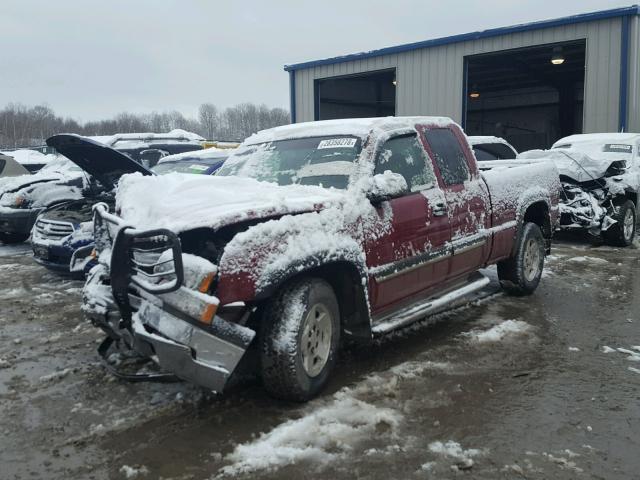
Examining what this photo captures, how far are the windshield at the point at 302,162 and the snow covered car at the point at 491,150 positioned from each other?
6.20 metres

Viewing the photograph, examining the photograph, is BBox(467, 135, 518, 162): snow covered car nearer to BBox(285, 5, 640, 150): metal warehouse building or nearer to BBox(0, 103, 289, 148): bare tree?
BBox(285, 5, 640, 150): metal warehouse building

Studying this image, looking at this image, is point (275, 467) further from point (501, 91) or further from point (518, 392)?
point (501, 91)

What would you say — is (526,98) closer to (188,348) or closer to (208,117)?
(188,348)

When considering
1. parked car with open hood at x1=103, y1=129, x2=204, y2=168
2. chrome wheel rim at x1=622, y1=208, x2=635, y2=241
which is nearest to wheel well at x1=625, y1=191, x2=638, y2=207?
chrome wheel rim at x1=622, y1=208, x2=635, y2=241

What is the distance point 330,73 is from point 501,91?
13.5m

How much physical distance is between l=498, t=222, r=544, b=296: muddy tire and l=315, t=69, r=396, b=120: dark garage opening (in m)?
14.2

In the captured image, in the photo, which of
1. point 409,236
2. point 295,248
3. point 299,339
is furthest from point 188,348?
point 409,236

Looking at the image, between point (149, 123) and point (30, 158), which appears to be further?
point (149, 123)

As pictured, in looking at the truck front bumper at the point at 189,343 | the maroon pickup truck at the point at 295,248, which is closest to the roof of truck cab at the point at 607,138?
the maroon pickup truck at the point at 295,248

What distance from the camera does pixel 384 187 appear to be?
4.21 meters

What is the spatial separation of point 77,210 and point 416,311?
5085 millimetres

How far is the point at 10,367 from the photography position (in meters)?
4.69

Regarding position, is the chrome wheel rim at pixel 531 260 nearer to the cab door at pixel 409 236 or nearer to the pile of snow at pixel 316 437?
the cab door at pixel 409 236

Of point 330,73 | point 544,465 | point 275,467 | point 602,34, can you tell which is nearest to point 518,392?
point 544,465
